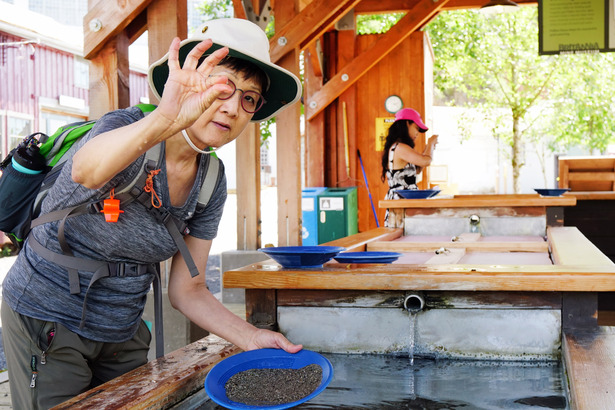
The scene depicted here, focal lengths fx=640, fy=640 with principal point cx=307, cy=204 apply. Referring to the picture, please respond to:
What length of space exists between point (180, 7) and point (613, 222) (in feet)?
18.6

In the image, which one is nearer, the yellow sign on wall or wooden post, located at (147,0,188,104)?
wooden post, located at (147,0,188,104)

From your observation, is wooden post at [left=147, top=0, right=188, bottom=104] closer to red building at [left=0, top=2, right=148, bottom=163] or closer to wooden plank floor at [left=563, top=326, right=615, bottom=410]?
wooden plank floor at [left=563, top=326, right=615, bottom=410]

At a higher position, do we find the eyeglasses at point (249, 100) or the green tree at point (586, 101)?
the green tree at point (586, 101)

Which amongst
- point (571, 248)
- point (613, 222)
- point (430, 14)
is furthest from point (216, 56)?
point (430, 14)

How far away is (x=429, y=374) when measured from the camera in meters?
2.15

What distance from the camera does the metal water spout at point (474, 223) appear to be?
5203 mm

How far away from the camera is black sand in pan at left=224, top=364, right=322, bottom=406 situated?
1670 millimetres

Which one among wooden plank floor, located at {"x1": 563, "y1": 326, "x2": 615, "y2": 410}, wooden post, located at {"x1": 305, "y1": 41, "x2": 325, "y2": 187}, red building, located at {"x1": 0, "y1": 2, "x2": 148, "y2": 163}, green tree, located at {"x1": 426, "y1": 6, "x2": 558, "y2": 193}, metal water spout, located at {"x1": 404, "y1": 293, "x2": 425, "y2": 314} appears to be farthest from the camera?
green tree, located at {"x1": 426, "y1": 6, "x2": 558, "y2": 193}

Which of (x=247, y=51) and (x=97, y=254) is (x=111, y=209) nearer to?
(x=97, y=254)

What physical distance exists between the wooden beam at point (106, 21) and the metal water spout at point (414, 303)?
7.70 feet

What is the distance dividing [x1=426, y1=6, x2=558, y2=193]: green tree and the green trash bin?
260 inches

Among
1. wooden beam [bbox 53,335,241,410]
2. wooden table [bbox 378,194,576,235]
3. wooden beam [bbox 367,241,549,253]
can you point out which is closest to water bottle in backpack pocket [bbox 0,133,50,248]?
wooden beam [bbox 53,335,241,410]

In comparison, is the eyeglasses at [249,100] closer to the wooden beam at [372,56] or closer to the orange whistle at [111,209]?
the orange whistle at [111,209]

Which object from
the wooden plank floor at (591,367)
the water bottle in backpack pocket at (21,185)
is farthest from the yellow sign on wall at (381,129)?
the water bottle in backpack pocket at (21,185)
